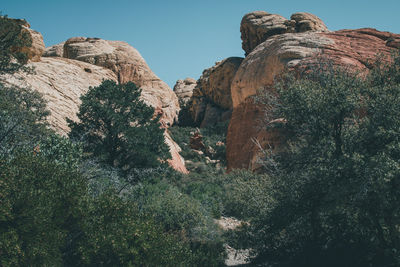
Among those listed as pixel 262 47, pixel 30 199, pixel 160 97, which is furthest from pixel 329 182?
pixel 160 97

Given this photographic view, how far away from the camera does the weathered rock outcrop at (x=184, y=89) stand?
195ft

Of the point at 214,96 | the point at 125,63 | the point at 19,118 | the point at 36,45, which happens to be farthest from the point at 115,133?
the point at 214,96

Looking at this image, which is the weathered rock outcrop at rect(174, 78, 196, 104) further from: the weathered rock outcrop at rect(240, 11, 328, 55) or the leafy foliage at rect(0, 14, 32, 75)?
the leafy foliage at rect(0, 14, 32, 75)

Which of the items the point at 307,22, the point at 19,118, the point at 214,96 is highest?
the point at 307,22

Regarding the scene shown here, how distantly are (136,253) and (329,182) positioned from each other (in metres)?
6.21

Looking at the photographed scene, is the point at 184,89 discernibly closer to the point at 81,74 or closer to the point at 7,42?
the point at 81,74

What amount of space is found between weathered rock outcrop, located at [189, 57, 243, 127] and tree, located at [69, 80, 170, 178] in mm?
23381

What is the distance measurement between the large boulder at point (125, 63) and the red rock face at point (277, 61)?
11.7m

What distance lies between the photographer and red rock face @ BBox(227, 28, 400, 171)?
20578 millimetres

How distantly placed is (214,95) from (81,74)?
2019cm

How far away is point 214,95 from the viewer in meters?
46.8

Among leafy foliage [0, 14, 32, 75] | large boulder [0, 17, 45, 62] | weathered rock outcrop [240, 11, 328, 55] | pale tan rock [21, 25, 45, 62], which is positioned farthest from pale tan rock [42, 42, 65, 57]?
leafy foliage [0, 14, 32, 75]

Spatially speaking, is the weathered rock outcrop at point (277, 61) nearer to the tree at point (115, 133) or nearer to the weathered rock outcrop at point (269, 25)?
the tree at point (115, 133)

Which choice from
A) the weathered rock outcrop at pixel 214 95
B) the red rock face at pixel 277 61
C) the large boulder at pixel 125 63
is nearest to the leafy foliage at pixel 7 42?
the red rock face at pixel 277 61
